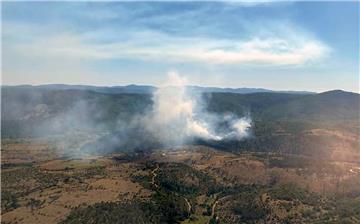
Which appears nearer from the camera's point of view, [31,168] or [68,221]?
[68,221]

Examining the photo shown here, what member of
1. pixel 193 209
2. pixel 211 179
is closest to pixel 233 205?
pixel 193 209

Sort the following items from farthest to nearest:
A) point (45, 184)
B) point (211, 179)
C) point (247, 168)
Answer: point (247, 168) < point (211, 179) < point (45, 184)

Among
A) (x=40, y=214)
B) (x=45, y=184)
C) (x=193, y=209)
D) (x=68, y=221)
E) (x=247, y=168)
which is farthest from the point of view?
(x=247, y=168)

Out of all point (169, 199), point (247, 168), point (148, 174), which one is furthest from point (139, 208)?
point (247, 168)

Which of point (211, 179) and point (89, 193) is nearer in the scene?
point (89, 193)

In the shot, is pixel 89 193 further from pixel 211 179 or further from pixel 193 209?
pixel 211 179

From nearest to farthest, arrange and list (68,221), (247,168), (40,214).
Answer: (68,221) < (40,214) < (247,168)

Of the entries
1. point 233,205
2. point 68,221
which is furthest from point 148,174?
point 68,221

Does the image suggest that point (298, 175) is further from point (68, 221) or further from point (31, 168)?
point (31, 168)

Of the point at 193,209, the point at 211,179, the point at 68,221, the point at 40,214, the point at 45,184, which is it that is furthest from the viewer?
the point at 211,179
